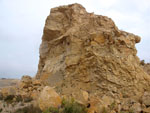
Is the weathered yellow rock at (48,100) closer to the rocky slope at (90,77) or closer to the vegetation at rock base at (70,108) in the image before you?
the rocky slope at (90,77)

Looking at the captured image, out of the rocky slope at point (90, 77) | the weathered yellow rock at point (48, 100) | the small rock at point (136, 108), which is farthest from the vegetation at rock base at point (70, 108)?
the small rock at point (136, 108)

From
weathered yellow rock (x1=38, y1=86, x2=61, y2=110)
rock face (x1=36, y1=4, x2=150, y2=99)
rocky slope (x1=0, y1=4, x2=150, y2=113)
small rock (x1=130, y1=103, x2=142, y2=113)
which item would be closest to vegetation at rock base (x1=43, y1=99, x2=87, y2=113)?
rocky slope (x1=0, y1=4, x2=150, y2=113)

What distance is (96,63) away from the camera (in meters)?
8.86

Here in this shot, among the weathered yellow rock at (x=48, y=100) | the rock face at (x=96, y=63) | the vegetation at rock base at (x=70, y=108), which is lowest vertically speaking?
the vegetation at rock base at (x=70, y=108)

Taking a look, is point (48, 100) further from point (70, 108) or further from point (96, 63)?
point (96, 63)

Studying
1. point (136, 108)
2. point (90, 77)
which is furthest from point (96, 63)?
point (136, 108)

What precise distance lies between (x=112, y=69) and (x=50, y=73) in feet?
13.8

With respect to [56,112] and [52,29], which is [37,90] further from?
[52,29]

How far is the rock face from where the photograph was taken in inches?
341

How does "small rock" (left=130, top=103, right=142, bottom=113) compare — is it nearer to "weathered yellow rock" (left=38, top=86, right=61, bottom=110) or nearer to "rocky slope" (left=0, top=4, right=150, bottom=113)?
"rocky slope" (left=0, top=4, right=150, bottom=113)

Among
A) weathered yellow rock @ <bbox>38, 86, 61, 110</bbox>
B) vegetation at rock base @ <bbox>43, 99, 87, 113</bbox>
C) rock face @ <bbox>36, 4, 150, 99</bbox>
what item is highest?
rock face @ <bbox>36, 4, 150, 99</bbox>

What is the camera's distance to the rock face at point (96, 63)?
867cm

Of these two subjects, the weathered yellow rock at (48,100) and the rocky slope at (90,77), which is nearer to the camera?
the weathered yellow rock at (48,100)

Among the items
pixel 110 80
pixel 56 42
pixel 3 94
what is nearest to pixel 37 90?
pixel 3 94
